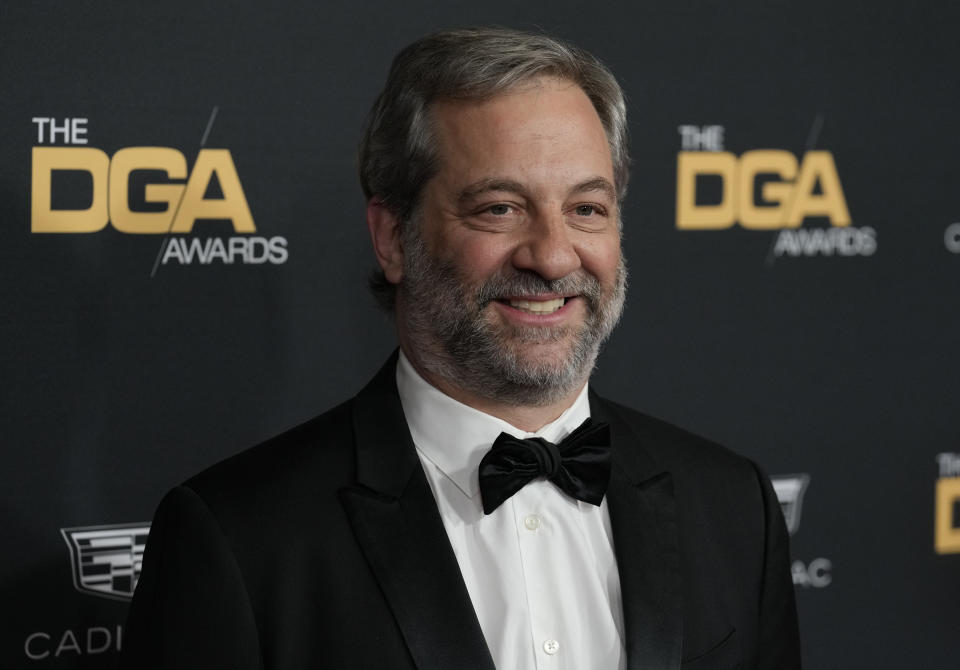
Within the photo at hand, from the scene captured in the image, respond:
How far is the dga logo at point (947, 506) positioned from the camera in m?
2.85

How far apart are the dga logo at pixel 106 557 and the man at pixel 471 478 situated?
0.67m

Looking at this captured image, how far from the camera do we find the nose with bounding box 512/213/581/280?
1571 mm

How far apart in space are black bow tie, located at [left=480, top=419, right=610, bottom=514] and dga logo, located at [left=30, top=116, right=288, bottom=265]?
843mm

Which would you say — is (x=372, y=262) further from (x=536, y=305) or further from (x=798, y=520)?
(x=798, y=520)

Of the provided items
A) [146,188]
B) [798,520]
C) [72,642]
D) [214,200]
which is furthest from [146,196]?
[798,520]

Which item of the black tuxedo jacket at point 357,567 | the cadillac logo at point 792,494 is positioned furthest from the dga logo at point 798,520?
the black tuxedo jacket at point 357,567

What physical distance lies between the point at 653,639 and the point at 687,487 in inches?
10.2

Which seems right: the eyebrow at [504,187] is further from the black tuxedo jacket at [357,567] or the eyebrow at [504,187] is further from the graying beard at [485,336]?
the black tuxedo jacket at [357,567]

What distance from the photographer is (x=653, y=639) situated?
1585 millimetres

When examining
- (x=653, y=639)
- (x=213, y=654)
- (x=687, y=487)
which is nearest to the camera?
(x=213, y=654)

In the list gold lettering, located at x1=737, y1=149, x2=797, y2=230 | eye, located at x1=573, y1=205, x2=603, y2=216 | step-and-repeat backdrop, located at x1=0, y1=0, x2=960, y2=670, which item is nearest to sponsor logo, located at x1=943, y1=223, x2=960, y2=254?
step-and-repeat backdrop, located at x1=0, y1=0, x2=960, y2=670

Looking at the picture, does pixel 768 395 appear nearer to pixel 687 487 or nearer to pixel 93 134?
pixel 687 487

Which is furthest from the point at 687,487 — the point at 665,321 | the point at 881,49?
the point at 881,49

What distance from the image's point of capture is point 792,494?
2.75 m
